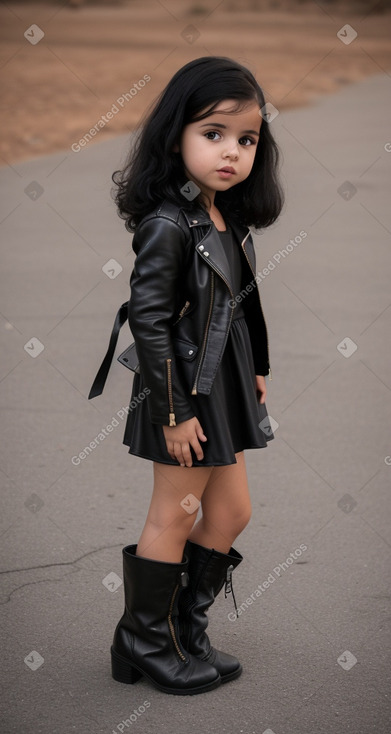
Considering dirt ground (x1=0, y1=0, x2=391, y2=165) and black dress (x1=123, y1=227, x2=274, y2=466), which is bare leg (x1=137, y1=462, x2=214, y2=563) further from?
dirt ground (x1=0, y1=0, x2=391, y2=165)

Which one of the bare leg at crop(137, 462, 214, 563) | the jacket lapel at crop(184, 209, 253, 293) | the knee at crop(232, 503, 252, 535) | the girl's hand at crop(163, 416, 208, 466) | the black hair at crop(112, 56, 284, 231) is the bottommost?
the bare leg at crop(137, 462, 214, 563)

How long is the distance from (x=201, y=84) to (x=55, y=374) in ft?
10.5

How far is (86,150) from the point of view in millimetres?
11711

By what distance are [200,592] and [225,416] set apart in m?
0.57

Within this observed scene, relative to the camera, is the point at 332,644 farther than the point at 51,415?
No

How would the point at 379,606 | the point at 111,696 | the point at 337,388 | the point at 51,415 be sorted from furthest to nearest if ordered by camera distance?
the point at 337,388 < the point at 51,415 < the point at 379,606 < the point at 111,696

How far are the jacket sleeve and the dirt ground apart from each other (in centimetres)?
107

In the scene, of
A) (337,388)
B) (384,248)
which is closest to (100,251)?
(384,248)

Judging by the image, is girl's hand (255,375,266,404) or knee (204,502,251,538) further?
girl's hand (255,375,266,404)

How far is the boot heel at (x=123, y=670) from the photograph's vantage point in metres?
2.79

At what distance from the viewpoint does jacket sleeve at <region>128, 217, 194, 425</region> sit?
245 cm

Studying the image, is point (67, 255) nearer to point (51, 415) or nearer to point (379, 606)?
point (51, 415)

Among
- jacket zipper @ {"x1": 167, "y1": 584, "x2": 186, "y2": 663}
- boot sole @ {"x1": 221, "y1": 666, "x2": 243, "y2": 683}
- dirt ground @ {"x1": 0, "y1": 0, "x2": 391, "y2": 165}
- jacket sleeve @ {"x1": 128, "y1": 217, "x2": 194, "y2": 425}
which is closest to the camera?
jacket sleeve @ {"x1": 128, "y1": 217, "x2": 194, "y2": 425}

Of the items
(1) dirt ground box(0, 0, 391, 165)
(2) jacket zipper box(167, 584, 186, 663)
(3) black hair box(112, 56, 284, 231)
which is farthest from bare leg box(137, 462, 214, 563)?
(1) dirt ground box(0, 0, 391, 165)
